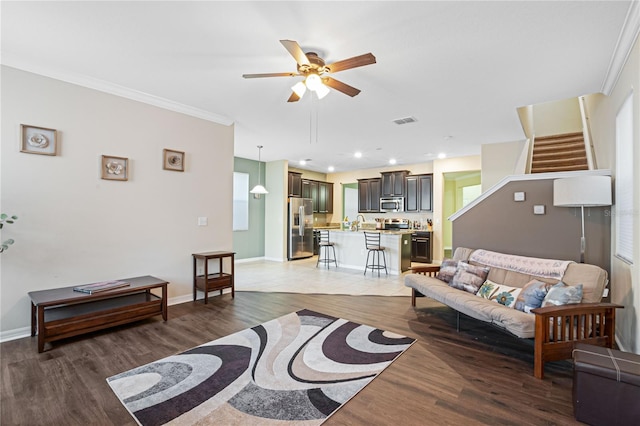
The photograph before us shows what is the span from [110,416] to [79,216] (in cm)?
245

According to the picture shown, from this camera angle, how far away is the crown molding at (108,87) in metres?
3.01

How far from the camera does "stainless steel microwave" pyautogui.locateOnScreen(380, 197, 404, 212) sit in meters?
8.55

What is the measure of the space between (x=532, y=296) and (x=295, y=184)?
6778 millimetres

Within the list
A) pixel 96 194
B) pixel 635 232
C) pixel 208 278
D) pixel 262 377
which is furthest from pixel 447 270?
pixel 96 194

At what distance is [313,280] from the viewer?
19.1ft

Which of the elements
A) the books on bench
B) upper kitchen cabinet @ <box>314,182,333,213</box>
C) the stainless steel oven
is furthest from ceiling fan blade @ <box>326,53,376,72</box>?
upper kitchen cabinet @ <box>314,182,333,213</box>

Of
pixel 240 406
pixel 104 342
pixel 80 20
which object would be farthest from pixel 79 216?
pixel 240 406

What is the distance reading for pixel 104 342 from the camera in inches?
117

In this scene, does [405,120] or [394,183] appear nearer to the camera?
[405,120]

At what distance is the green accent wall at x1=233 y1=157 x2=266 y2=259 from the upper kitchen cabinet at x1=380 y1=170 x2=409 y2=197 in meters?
3.67

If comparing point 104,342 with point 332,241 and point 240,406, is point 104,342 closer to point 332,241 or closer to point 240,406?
point 240,406

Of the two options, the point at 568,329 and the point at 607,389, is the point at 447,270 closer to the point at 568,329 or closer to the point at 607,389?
the point at 568,329

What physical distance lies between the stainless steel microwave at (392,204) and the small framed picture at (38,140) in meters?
7.49

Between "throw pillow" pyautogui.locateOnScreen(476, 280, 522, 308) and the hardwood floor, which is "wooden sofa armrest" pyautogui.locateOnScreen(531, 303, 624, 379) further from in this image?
"throw pillow" pyautogui.locateOnScreen(476, 280, 522, 308)
